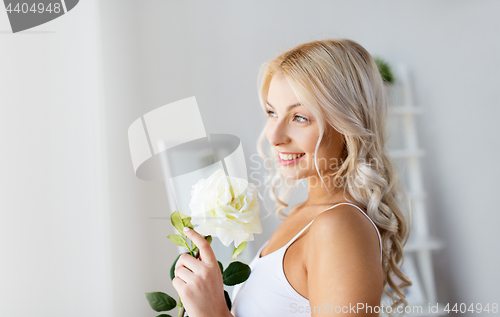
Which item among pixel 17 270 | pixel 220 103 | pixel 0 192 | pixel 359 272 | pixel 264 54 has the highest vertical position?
pixel 264 54

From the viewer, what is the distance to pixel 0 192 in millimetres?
521

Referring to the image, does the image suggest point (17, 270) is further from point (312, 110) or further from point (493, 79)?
point (493, 79)

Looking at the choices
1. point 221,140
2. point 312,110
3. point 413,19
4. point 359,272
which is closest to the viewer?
point 359,272

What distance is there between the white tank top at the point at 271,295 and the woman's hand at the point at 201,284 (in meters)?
0.14

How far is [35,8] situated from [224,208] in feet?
1.70

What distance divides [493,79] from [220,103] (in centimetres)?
120

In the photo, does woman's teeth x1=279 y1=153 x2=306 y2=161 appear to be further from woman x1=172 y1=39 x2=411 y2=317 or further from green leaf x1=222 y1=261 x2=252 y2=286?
green leaf x1=222 y1=261 x2=252 y2=286

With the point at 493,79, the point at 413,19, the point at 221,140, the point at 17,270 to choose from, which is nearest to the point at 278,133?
the point at 221,140

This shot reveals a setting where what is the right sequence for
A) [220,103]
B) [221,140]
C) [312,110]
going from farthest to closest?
[220,103] → [221,140] → [312,110]

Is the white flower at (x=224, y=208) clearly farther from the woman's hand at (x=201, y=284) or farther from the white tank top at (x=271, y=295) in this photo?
the white tank top at (x=271, y=295)

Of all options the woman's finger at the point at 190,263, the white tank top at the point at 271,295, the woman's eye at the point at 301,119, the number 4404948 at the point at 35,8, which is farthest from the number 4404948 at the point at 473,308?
the number 4404948 at the point at 35,8

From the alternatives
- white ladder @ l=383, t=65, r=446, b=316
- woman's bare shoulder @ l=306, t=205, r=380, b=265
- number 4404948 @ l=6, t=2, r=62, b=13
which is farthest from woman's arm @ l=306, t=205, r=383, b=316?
white ladder @ l=383, t=65, r=446, b=316

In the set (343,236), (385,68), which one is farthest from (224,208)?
(385,68)

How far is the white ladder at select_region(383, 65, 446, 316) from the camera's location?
4.65 ft
